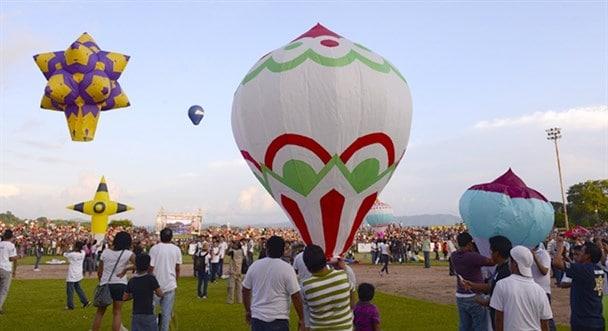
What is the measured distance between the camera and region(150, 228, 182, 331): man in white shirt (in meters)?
8.13

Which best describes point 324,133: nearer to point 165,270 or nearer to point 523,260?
point 165,270

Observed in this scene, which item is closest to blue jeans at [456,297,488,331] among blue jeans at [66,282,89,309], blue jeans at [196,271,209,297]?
blue jeans at [66,282,89,309]

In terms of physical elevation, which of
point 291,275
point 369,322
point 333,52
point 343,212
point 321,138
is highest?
point 333,52

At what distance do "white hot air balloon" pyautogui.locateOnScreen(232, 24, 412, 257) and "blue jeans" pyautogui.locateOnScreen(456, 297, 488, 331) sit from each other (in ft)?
8.86

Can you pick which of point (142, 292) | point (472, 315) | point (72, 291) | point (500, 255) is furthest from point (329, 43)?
point (72, 291)

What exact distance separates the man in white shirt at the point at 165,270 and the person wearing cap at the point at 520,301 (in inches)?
191

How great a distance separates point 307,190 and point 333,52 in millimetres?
2430

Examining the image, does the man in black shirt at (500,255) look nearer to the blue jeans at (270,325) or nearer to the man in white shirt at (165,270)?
the blue jeans at (270,325)

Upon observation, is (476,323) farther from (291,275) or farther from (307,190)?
(307,190)

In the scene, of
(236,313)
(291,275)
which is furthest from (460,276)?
(236,313)

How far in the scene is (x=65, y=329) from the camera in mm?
10258

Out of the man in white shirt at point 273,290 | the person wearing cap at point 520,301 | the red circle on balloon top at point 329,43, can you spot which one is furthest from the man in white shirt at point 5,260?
the person wearing cap at point 520,301

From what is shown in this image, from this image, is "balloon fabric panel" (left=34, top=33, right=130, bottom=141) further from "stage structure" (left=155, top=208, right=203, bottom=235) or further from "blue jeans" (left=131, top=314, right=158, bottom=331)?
"stage structure" (left=155, top=208, right=203, bottom=235)

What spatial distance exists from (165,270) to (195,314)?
434cm
